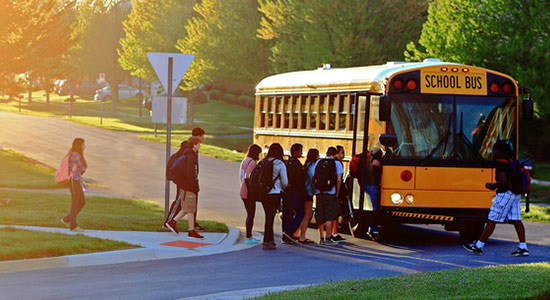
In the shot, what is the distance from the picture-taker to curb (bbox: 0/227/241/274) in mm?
12008

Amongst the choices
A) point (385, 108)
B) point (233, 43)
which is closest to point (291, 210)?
point (385, 108)

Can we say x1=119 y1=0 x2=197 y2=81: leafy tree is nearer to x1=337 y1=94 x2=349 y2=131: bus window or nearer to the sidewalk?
x1=337 y1=94 x2=349 y2=131: bus window

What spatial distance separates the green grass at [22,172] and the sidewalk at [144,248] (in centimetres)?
1003

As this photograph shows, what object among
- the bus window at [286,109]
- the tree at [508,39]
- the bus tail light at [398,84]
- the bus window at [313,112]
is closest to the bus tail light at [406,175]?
the bus tail light at [398,84]

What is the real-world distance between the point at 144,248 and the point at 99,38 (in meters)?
63.3

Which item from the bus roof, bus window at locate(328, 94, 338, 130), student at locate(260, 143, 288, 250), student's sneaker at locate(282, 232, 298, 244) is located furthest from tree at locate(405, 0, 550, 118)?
student at locate(260, 143, 288, 250)

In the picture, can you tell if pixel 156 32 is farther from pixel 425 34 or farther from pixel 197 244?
pixel 197 244

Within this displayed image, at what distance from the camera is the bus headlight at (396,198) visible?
15.2m

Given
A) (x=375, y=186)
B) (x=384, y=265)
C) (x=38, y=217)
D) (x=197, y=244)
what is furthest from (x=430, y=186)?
(x=38, y=217)

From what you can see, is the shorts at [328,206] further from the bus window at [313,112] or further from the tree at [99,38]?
the tree at [99,38]

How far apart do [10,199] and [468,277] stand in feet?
42.3

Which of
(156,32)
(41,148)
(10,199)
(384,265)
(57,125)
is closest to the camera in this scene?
(384,265)

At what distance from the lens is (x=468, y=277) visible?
9953 mm

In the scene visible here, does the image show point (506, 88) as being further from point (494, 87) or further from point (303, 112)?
point (303, 112)
